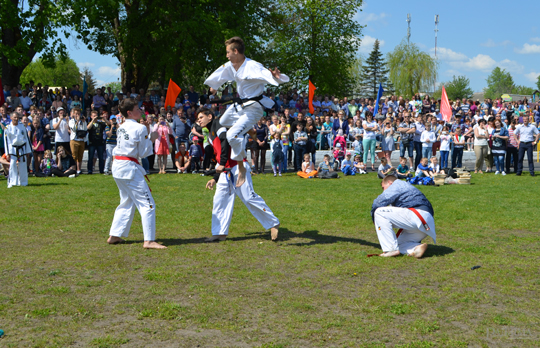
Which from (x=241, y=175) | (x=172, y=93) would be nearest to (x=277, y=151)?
(x=172, y=93)

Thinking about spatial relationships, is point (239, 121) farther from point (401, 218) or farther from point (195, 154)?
point (195, 154)

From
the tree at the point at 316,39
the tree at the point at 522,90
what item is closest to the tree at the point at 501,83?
the tree at the point at 522,90

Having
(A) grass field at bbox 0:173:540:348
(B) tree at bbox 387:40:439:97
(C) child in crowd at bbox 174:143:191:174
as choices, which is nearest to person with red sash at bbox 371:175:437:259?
(A) grass field at bbox 0:173:540:348

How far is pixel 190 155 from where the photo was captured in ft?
61.4

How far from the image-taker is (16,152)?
1457cm

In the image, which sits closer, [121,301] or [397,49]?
[121,301]

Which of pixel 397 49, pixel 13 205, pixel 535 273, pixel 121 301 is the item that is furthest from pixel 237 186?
pixel 397 49

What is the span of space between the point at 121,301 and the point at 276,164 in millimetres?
13843

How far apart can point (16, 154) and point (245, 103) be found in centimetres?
1022

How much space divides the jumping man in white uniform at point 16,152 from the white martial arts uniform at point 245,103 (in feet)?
31.8

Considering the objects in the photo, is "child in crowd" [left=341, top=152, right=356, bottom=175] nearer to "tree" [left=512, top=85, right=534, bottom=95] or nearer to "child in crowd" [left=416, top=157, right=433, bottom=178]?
"child in crowd" [left=416, top=157, right=433, bottom=178]

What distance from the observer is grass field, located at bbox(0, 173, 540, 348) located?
4.14m

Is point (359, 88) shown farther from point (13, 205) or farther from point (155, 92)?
point (13, 205)

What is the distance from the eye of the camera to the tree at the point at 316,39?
42750 mm
